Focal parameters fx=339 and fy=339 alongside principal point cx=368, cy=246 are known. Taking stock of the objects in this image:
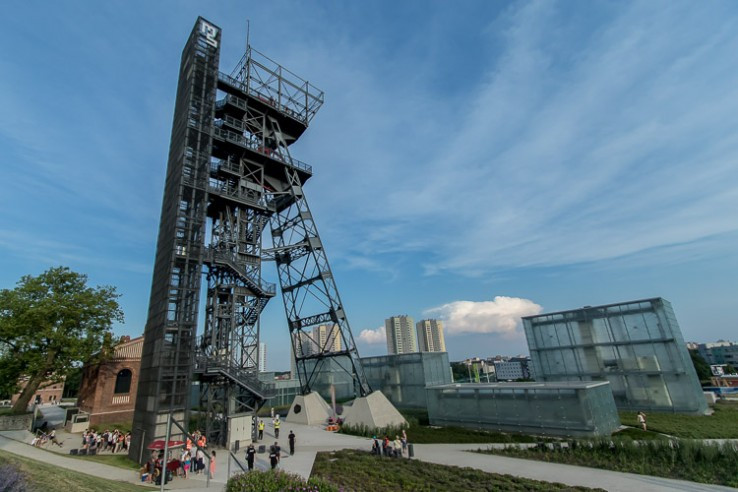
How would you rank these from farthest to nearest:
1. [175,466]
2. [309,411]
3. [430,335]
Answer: [430,335]
[309,411]
[175,466]

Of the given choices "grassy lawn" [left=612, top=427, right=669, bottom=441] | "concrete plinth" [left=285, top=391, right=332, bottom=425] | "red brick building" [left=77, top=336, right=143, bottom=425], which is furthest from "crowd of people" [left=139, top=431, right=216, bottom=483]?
"grassy lawn" [left=612, top=427, right=669, bottom=441]

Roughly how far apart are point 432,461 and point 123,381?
1170 inches

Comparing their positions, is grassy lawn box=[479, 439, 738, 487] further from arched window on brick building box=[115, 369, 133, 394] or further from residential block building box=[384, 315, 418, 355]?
residential block building box=[384, 315, 418, 355]

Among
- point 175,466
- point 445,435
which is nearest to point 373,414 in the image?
→ point 445,435

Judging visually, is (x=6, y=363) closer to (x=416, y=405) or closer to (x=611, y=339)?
(x=416, y=405)

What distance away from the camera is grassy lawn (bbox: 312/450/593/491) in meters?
12.4

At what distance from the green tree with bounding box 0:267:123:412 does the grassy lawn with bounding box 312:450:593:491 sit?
23941mm

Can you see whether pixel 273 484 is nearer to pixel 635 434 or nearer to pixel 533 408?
pixel 533 408

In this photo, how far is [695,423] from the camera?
22.9 m

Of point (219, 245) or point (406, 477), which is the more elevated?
point (219, 245)

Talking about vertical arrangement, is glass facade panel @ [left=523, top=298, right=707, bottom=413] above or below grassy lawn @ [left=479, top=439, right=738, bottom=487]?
above

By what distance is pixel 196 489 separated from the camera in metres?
13.2

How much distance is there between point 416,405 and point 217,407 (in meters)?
19.5

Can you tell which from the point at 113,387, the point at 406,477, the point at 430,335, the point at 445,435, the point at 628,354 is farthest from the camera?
the point at 430,335
